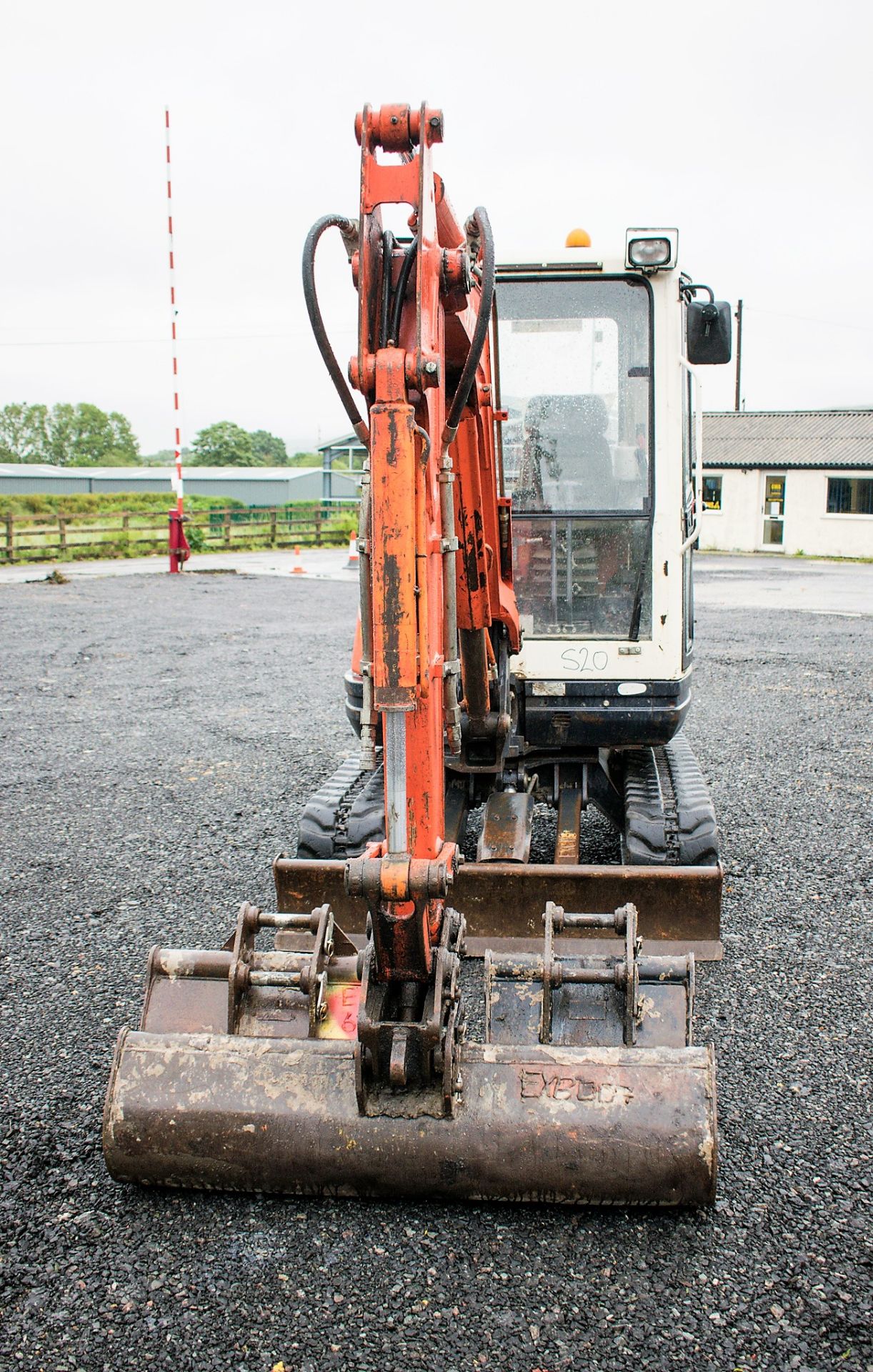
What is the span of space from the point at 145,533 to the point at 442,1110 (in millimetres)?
27625

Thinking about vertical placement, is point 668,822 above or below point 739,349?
below

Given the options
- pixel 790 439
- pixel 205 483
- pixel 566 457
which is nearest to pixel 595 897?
pixel 566 457

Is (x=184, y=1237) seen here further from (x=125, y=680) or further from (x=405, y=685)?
(x=125, y=680)

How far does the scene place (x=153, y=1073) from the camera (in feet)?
9.73

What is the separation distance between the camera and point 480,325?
286 cm

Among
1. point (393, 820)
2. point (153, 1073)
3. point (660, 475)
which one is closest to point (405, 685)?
point (393, 820)

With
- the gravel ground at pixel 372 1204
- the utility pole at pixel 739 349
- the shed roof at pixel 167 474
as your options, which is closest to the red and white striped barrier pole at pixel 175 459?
the gravel ground at pixel 372 1204

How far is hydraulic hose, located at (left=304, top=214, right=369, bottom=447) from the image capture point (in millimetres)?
2875

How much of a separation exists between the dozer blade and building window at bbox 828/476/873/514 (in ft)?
99.6

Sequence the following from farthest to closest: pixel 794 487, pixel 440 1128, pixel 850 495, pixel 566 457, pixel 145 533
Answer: pixel 794 487
pixel 850 495
pixel 145 533
pixel 566 457
pixel 440 1128

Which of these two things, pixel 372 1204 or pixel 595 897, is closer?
pixel 372 1204

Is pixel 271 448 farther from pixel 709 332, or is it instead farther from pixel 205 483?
pixel 709 332

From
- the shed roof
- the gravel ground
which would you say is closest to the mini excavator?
the gravel ground

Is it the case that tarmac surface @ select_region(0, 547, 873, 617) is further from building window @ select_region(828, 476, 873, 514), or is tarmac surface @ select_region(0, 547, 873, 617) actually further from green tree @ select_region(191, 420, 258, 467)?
green tree @ select_region(191, 420, 258, 467)
